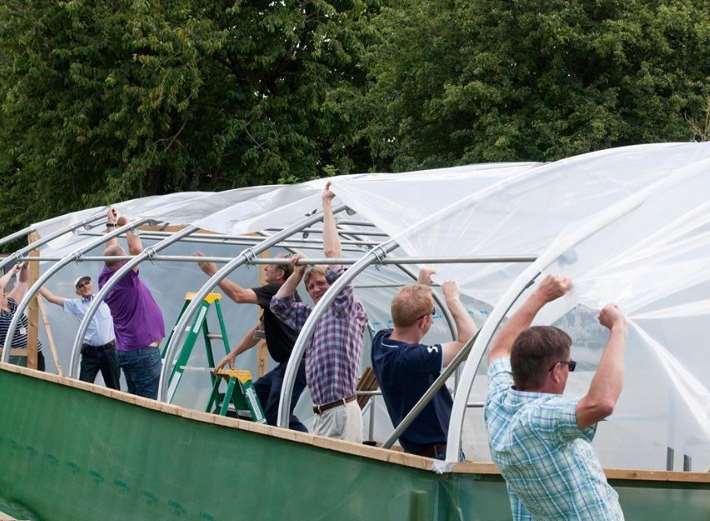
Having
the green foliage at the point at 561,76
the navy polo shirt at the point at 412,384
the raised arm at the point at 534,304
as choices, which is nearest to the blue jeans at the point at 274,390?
the navy polo shirt at the point at 412,384

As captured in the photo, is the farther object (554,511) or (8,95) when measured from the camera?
(8,95)

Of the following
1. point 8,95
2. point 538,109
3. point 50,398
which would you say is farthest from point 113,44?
point 50,398

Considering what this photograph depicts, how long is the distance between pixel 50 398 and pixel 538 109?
1259cm

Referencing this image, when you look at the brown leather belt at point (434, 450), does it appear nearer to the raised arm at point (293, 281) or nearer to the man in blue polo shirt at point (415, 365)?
the man in blue polo shirt at point (415, 365)

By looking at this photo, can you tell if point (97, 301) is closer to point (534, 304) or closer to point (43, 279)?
point (43, 279)

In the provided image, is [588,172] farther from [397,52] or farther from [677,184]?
[397,52]

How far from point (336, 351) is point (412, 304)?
1.36 metres

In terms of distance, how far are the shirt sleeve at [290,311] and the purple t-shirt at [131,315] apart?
3.05m

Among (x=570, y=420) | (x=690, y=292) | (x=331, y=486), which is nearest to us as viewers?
(x=570, y=420)

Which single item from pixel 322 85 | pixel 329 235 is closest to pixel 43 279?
pixel 329 235

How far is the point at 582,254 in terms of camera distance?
18.9 feet

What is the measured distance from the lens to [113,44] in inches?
974

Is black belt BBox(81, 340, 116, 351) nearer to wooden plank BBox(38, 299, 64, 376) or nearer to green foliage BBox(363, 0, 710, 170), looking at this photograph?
wooden plank BBox(38, 299, 64, 376)

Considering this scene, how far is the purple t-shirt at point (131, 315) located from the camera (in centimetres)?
1148
